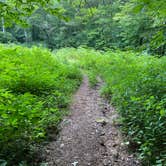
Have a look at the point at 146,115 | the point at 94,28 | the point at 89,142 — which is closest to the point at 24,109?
the point at 89,142

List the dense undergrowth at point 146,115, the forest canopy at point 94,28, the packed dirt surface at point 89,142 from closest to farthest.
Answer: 1. the dense undergrowth at point 146,115
2. the packed dirt surface at point 89,142
3. the forest canopy at point 94,28

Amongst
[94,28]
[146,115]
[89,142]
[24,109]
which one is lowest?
[94,28]

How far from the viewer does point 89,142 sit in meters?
4.43

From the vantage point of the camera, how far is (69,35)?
3584 centimetres

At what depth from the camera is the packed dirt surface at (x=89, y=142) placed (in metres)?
3.81

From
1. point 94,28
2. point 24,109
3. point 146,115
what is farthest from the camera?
point 94,28

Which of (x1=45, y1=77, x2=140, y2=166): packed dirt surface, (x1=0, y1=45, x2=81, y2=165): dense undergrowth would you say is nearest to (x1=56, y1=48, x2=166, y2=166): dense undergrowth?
(x1=45, y1=77, x2=140, y2=166): packed dirt surface

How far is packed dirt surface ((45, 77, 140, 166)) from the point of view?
3811 millimetres

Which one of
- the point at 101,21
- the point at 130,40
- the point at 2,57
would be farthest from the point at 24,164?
the point at 101,21

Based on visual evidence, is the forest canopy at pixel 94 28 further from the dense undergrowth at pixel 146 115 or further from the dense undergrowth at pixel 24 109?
the dense undergrowth at pixel 24 109

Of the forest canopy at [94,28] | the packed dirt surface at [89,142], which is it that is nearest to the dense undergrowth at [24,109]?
the packed dirt surface at [89,142]

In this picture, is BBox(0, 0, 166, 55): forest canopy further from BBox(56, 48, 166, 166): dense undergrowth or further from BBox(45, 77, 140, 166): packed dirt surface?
BBox(45, 77, 140, 166): packed dirt surface

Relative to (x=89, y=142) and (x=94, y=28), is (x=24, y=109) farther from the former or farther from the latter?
(x=94, y=28)

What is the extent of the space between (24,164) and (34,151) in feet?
1.26
